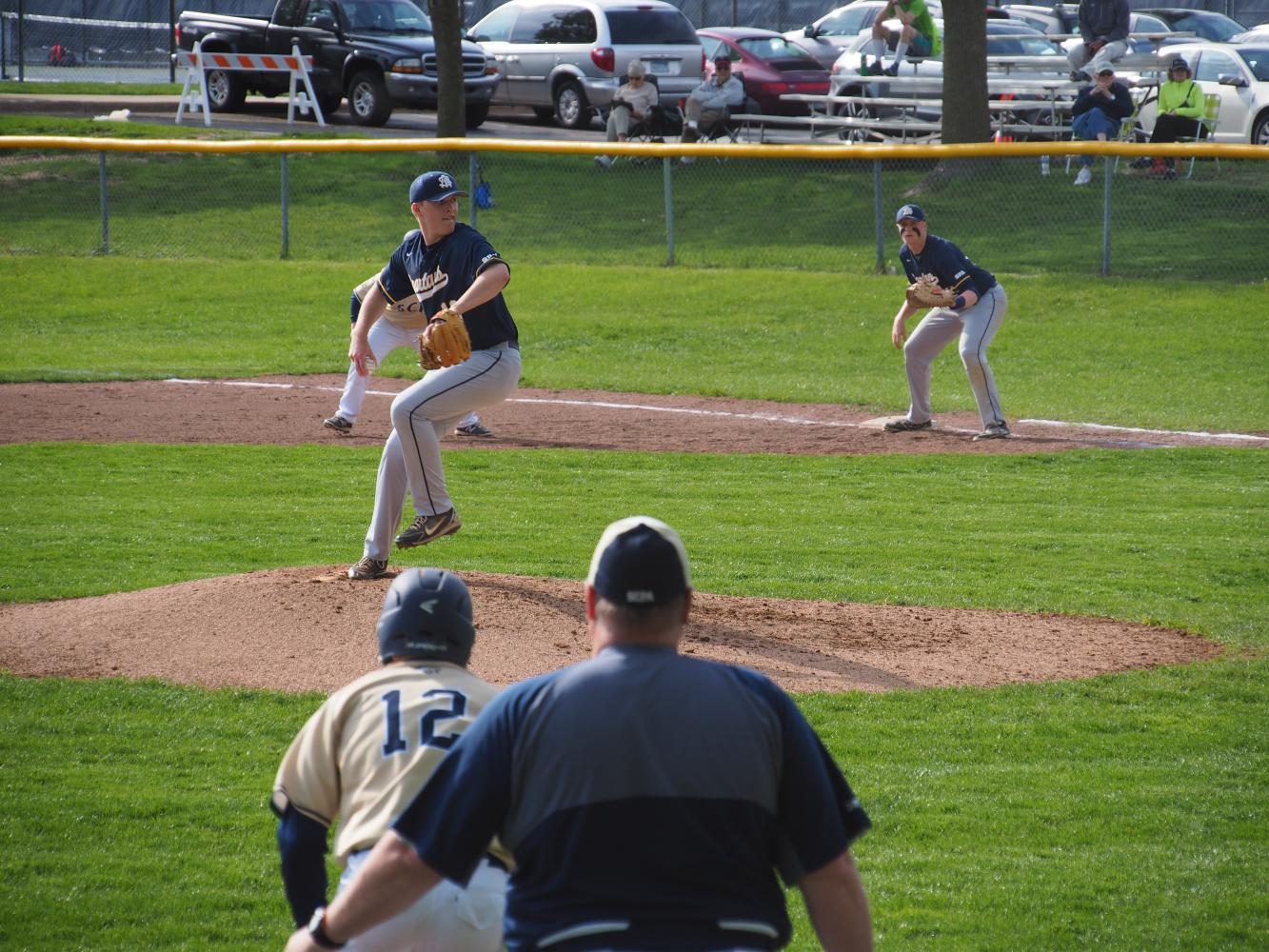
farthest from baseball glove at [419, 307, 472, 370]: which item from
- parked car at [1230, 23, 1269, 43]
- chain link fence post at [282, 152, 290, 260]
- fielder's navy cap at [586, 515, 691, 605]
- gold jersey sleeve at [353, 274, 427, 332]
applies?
parked car at [1230, 23, 1269, 43]

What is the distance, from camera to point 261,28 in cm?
2886

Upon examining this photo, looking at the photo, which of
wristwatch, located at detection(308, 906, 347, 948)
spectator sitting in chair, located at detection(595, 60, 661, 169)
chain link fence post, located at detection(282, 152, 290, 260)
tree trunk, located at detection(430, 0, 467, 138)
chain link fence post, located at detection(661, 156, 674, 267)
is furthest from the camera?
spectator sitting in chair, located at detection(595, 60, 661, 169)

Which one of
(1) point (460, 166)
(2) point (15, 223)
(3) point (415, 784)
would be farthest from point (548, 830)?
(2) point (15, 223)

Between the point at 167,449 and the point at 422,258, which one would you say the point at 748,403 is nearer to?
the point at 167,449

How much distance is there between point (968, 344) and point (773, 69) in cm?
1603

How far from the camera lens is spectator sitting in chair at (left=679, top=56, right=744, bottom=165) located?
24.7 m

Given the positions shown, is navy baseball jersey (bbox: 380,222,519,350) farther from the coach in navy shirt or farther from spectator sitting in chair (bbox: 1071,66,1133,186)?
spectator sitting in chair (bbox: 1071,66,1133,186)

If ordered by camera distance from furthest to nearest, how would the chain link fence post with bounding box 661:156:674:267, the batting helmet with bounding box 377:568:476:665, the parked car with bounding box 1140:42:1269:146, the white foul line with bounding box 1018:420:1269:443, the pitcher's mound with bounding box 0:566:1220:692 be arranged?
1. the parked car with bounding box 1140:42:1269:146
2. the chain link fence post with bounding box 661:156:674:267
3. the white foul line with bounding box 1018:420:1269:443
4. the pitcher's mound with bounding box 0:566:1220:692
5. the batting helmet with bounding box 377:568:476:665

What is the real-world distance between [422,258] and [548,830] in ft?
19.3

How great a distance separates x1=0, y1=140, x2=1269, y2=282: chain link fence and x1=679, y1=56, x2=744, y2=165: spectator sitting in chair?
42.6 inches

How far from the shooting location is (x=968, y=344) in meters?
13.2

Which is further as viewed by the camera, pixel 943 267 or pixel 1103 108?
pixel 1103 108

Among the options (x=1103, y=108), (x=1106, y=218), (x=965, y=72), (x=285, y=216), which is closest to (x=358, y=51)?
(x=285, y=216)

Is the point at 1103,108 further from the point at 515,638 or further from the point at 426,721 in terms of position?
the point at 426,721
